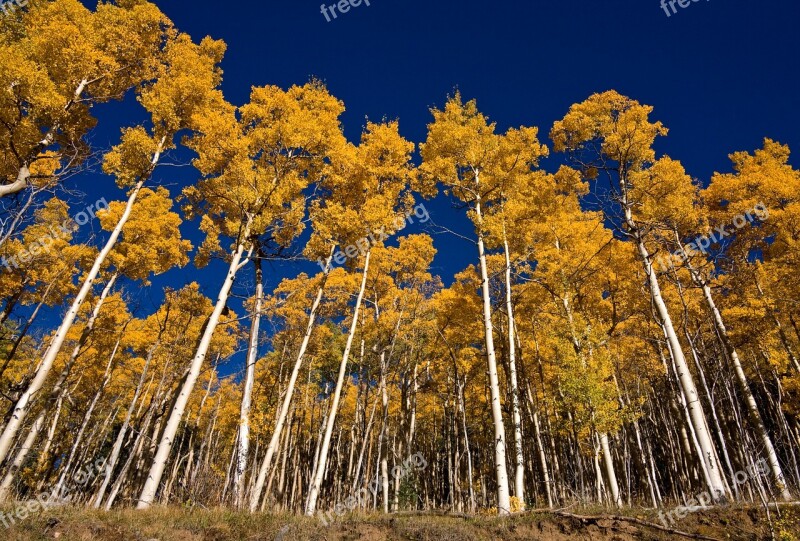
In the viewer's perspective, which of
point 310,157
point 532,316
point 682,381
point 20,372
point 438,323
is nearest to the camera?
point 682,381

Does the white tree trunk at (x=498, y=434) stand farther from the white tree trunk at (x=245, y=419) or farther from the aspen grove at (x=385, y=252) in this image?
the white tree trunk at (x=245, y=419)

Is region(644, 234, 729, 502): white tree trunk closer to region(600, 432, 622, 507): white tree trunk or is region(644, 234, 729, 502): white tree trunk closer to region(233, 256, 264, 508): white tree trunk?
region(600, 432, 622, 507): white tree trunk

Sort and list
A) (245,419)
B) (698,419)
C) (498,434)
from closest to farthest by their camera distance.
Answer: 1. (698,419)
2. (498,434)
3. (245,419)

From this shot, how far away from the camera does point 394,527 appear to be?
20.3ft

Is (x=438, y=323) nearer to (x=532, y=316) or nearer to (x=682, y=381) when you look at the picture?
(x=532, y=316)

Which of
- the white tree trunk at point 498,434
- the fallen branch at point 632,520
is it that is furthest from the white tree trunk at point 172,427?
the fallen branch at point 632,520

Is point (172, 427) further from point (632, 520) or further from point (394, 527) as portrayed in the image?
point (632, 520)

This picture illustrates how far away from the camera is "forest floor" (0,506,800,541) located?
16.8ft

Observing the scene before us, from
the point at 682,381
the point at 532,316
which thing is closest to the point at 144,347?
the point at 532,316

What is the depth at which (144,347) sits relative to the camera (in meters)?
16.9

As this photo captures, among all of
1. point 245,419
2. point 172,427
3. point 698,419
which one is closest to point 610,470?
point 698,419

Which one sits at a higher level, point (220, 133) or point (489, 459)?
point (220, 133)

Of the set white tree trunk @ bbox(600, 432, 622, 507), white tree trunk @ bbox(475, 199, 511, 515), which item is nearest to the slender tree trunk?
white tree trunk @ bbox(600, 432, 622, 507)

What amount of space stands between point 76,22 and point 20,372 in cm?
1845
